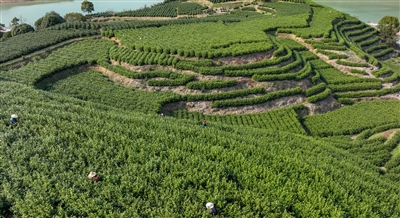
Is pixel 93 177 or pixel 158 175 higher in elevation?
pixel 93 177

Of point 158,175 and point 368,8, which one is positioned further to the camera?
point 368,8

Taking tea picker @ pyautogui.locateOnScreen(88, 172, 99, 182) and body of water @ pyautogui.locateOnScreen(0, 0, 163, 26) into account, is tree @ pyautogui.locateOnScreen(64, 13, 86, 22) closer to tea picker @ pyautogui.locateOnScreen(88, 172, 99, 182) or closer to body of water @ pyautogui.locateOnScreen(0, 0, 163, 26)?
body of water @ pyautogui.locateOnScreen(0, 0, 163, 26)

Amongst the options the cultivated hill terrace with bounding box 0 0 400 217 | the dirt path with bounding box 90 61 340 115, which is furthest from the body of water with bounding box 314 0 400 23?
the dirt path with bounding box 90 61 340 115

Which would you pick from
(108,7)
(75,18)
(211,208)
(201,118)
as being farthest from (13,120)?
(108,7)

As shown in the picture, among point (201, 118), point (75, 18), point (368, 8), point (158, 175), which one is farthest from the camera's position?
point (368, 8)

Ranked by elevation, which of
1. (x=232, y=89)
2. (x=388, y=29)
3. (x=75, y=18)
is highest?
(x=75, y=18)

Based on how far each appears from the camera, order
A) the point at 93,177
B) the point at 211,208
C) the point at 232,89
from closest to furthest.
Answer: the point at 211,208 < the point at 93,177 < the point at 232,89

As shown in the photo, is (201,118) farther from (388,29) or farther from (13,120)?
(388,29)

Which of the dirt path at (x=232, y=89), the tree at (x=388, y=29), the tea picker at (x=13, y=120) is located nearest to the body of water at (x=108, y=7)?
the tree at (x=388, y=29)
